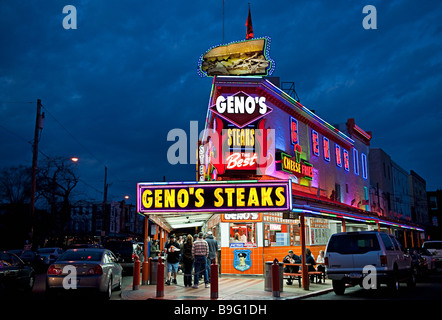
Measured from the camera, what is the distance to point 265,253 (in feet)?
68.4

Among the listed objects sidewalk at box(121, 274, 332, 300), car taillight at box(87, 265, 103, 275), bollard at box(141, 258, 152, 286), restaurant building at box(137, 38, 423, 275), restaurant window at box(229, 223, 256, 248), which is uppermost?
restaurant building at box(137, 38, 423, 275)

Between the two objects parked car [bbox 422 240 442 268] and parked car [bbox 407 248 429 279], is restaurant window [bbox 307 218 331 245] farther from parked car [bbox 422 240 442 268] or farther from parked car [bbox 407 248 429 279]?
parked car [bbox 422 240 442 268]

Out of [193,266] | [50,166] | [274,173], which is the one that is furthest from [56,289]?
[50,166]

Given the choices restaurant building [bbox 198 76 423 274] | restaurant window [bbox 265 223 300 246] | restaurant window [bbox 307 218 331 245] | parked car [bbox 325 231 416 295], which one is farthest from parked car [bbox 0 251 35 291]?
restaurant window [bbox 307 218 331 245]

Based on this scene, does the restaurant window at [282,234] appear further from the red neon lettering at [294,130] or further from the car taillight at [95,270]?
the car taillight at [95,270]

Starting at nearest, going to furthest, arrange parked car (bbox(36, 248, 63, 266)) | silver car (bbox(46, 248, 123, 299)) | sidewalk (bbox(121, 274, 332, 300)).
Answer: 1. silver car (bbox(46, 248, 123, 299))
2. sidewalk (bbox(121, 274, 332, 300))
3. parked car (bbox(36, 248, 63, 266))

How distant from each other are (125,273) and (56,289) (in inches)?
486

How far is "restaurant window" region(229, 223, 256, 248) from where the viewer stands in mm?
20766

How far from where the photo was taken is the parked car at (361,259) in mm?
13039

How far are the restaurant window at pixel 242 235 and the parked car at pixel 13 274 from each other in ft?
30.9

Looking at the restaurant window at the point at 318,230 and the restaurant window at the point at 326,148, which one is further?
the restaurant window at the point at 326,148

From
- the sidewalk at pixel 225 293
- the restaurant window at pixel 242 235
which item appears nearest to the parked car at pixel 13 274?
the sidewalk at pixel 225 293

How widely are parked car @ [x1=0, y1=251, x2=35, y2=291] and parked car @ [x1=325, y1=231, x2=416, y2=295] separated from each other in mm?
10750
